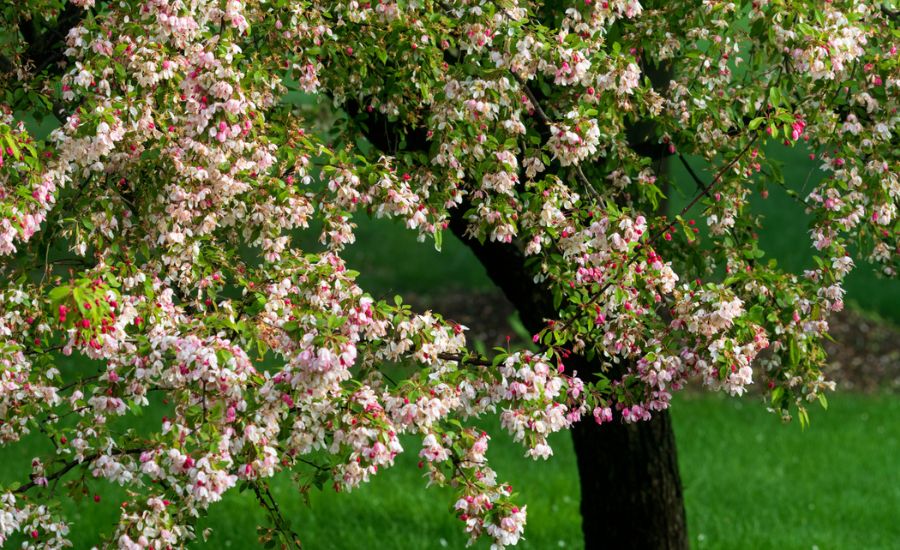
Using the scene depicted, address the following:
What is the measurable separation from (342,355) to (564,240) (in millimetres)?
1791

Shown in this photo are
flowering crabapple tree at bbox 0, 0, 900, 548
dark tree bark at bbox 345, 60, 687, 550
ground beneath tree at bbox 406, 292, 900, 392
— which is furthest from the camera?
ground beneath tree at bbox 406, 292, 900, 392

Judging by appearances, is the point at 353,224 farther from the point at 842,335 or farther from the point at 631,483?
the point at 842,335

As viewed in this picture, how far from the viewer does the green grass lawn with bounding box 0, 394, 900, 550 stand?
11258mm

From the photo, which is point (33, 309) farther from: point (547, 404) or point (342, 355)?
point (547, 404)

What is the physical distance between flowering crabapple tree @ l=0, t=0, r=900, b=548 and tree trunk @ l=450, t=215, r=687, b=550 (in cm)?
224

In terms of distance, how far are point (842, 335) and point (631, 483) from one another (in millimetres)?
11817

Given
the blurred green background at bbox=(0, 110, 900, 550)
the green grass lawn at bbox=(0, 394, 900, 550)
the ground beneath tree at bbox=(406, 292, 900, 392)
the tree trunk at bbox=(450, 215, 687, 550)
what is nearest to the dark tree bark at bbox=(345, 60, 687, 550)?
the tree trunk at bbox=(450, 215, 687, 550)

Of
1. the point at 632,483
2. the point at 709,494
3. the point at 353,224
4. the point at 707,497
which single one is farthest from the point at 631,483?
the point at 709,494

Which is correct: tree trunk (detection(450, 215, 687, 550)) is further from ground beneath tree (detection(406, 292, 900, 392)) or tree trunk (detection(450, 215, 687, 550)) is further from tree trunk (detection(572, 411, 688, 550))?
ground beneath tree (detection(406, 292, 900, 392))

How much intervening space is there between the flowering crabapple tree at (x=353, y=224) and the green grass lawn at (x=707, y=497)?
17.7 feet

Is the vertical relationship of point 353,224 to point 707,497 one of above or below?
above

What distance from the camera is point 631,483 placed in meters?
8.73

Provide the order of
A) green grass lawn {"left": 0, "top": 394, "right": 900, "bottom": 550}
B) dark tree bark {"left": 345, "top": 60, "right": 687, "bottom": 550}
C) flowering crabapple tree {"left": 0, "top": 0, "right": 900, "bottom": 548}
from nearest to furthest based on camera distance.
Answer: flowering crabapple tree {"left": 0, "top": 0, "right": 900, "bottom": 548} → dark tree bark {"left": 345, "top": 60, "right": 687, "bottom": 550} → green grass lawn {"left": 0, "top": 394, "right": 900, "bottom": 550}

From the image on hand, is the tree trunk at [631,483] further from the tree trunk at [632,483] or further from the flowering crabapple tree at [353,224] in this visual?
the flowering crabapple tree at [353,224]
